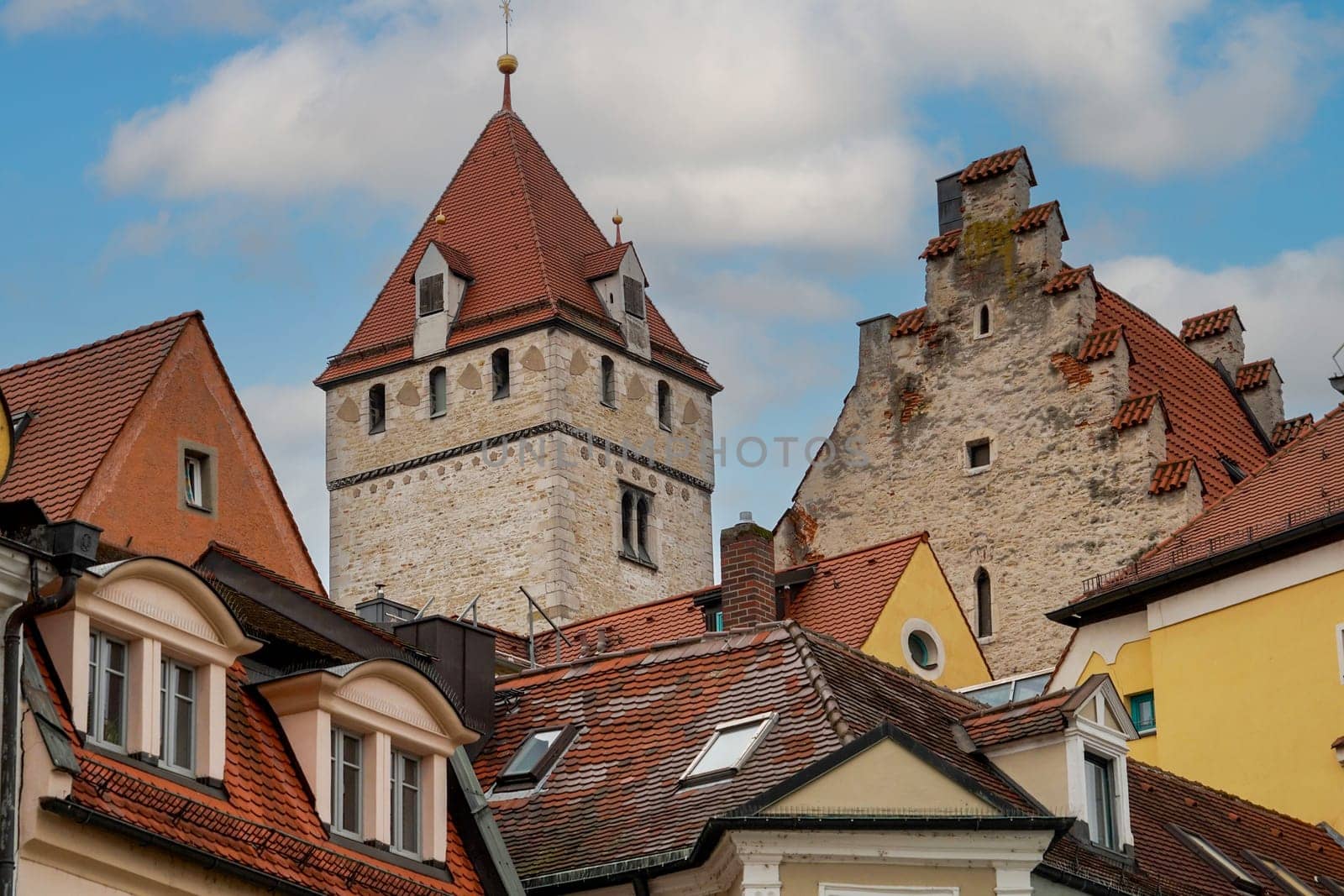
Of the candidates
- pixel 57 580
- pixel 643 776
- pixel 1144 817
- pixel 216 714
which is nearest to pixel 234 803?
pixel 216 714

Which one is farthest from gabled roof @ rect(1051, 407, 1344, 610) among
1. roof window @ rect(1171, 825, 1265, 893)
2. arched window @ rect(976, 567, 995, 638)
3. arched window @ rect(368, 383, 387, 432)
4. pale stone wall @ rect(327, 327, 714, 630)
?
arched window @ rect(368, 383, 387, 432)

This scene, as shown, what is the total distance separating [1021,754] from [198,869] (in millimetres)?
6968

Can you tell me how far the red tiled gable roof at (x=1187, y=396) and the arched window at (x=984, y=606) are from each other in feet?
10.5

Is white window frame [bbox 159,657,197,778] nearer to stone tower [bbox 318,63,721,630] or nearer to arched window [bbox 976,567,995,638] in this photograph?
arched window [bbox 976,567,995,638]

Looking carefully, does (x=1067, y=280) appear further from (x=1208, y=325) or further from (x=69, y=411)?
(x=69, y=411)

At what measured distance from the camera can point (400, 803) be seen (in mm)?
17750

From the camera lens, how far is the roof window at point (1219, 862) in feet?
72.9

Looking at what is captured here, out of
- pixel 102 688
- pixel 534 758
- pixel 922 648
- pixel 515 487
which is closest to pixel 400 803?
pixel 102 688

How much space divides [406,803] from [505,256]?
185 ft

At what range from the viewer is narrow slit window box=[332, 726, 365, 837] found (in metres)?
17.1

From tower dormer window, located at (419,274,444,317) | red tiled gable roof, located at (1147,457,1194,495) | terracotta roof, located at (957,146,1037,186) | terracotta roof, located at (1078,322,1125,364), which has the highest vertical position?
tower dormer window, located at (419,274,444,317)

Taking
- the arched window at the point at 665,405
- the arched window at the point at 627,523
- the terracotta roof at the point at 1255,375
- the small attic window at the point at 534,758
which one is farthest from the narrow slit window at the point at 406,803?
the arched window at the point at 665,405

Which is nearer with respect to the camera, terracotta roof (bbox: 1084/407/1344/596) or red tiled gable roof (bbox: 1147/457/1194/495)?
terracotta roof (bbox: 1084/407/1344/596)

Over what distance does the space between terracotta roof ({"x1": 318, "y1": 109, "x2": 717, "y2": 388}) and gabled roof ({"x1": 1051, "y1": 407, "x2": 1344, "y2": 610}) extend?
128 feet
